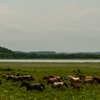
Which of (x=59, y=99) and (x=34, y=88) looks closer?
(x=59, y=99)

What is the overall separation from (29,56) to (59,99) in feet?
317

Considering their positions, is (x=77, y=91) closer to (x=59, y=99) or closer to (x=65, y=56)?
(x=59, y=99)

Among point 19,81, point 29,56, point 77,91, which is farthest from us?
point 29,56

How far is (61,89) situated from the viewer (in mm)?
15102

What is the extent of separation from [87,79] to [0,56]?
9816 cm

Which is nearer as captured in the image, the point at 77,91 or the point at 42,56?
the point at 77,91

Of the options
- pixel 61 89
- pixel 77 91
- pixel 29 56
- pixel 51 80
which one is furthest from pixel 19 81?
pixel 29 56

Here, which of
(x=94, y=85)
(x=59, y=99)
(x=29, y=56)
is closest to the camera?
(x=59, y=99)

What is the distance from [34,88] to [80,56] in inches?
3920

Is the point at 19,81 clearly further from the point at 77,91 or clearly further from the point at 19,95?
the point at 77,91

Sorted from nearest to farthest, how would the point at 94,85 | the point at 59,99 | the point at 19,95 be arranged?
the point at 59,99 → the point at 19,95 → the point at 94,85

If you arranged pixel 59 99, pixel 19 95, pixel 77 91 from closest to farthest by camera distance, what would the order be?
1. pixel 59 99
2. pixel 19 95
3. pixel 77 91

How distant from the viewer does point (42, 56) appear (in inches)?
4390

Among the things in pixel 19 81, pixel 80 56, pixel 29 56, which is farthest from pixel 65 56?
pixel 19 81
